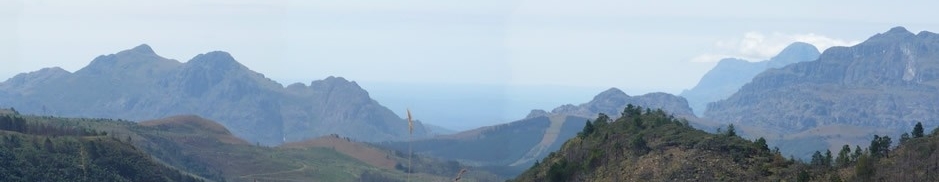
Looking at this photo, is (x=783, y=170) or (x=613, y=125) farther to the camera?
(x=613, y=125)

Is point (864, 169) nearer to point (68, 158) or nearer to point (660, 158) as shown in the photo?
point (660, 158)

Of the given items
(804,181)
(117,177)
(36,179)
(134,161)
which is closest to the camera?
(804,181)

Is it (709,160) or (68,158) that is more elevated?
(709,160)

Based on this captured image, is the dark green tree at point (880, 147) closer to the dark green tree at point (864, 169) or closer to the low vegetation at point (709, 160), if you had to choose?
the low vegetation at point (709, 160)

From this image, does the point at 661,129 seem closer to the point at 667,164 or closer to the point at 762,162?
the point at 667,164

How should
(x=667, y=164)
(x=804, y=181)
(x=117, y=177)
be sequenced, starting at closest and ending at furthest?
(x=804, y=181), (x=667, y=164), (x=117, y=177)

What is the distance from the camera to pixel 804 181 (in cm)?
6550

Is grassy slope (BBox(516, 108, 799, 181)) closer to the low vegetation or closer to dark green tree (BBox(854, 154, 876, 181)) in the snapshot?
the low vegetation

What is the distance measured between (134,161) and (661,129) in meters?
86.2

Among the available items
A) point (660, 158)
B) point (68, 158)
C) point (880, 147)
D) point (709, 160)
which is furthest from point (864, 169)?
point (68, 158)

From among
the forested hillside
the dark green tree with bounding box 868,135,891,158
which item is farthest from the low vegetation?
the forested hillside

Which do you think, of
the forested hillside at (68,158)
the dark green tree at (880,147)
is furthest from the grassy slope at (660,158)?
the forested hillside at (68,158)

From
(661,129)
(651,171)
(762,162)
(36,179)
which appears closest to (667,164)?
(651,171)

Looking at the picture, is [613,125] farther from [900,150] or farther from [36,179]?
[36,179]
